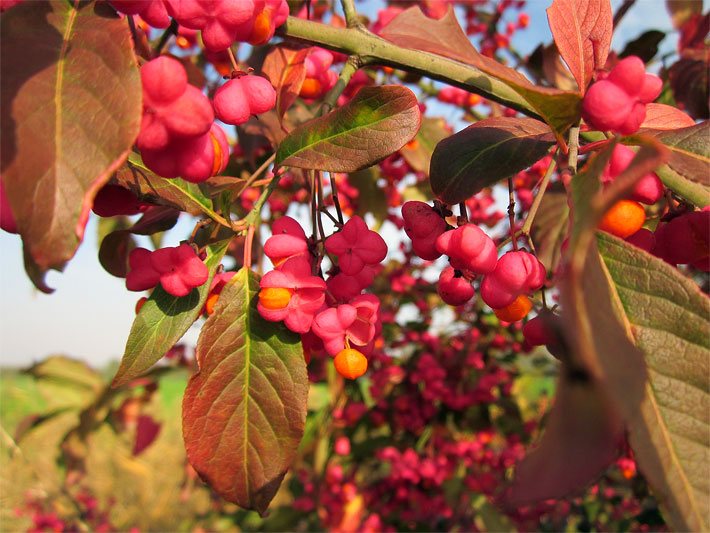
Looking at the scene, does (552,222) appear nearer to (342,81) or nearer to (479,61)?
(342,81)

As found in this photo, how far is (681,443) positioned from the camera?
0.51 metres

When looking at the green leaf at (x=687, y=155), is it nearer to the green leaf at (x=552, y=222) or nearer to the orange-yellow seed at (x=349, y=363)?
the orange-yellow seed at (x=349, y=363)

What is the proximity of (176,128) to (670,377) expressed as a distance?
53cm

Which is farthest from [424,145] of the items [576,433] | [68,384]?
[68,384]

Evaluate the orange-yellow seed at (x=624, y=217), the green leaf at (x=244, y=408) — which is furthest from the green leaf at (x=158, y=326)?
the orange-yellow seed at (x=624, y=217)

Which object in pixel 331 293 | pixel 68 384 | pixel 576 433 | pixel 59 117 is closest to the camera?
pixel 576 433

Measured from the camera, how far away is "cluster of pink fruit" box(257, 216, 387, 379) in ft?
2.43

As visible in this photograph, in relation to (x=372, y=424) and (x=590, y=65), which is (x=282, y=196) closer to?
(x=372, y=424)

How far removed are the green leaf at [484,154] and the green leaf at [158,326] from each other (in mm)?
341

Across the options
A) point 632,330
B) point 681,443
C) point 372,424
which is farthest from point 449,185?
point 372,424

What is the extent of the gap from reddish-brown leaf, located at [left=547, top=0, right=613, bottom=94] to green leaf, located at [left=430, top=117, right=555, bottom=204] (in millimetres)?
87

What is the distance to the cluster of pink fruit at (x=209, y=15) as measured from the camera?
640 mm

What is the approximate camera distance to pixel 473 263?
70 centimetres

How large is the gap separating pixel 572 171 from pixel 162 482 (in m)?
6.01
